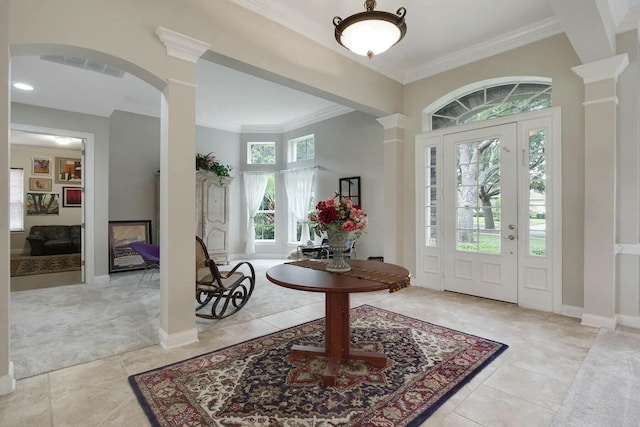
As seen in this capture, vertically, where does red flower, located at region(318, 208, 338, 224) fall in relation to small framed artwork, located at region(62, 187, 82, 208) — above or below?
below

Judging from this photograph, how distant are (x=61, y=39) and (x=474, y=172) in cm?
443

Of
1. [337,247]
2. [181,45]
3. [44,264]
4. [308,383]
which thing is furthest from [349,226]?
[44,264]

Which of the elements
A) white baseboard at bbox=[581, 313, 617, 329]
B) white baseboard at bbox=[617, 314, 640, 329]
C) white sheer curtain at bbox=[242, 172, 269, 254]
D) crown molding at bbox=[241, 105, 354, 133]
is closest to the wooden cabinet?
white sheer curtain at bbox=[242, 172, 269, 254]

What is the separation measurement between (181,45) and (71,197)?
8256 millimetres

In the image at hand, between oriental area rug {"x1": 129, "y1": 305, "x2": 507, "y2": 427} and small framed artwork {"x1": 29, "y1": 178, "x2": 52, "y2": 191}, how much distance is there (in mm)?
8610

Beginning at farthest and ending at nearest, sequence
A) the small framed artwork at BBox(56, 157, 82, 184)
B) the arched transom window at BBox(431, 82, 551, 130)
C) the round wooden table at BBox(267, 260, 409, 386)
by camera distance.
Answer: the small framed artwork at BBox(56, 157, 82, 184) → the arched transom window at BBox(431, 82, 551, 130) → the round wooden table at BBox(267, 260, 409, 386)

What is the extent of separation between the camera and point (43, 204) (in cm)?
827

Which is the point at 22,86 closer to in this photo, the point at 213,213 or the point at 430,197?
the point at 213,213

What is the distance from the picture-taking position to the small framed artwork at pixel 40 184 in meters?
8.14

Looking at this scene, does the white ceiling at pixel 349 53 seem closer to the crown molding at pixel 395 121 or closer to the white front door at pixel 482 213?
the crown molding at pixel 395 121

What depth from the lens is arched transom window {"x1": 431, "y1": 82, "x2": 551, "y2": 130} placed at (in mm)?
3908

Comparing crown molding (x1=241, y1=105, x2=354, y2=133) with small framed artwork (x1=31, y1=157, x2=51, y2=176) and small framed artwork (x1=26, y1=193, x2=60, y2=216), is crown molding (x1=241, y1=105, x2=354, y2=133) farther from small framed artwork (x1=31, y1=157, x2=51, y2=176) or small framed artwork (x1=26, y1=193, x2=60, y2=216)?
small framed artwork (x1=26, y1=193, x2=60, y2=216)

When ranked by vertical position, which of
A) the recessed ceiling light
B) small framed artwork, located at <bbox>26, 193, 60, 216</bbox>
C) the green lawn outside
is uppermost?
the recessed ceiling light

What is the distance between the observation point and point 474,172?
4277 mm
